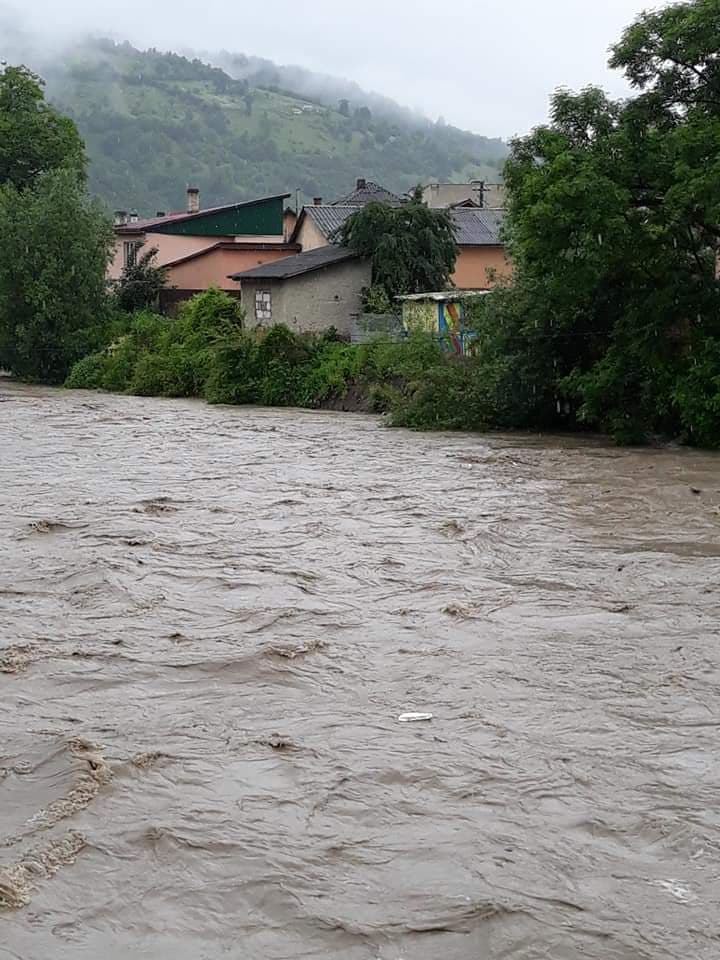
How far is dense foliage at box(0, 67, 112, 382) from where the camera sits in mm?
47406

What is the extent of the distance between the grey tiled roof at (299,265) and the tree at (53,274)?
547 cm

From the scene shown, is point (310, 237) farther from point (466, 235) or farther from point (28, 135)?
point (28, 135)

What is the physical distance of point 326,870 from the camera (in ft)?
18.5

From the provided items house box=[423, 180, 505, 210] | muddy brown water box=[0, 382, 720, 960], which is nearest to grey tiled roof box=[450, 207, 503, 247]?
house box=[423, 180, 505, 210]

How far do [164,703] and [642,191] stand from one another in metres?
18.4

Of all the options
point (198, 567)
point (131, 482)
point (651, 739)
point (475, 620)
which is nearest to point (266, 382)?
point (131, 482)

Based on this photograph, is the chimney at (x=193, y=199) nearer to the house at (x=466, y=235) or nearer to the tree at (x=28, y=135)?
the tree at (x=28, y=135)

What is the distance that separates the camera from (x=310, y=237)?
57.8 meters

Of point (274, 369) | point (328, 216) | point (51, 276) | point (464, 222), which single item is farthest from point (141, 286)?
point (274, 369)

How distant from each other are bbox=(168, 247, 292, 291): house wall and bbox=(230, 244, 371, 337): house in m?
9.99

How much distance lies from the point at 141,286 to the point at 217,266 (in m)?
4.40

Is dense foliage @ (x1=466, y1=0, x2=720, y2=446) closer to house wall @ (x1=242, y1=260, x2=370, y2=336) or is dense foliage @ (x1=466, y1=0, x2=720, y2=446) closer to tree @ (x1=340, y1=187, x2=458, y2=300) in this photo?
tree @ (x1=340, y1=187, x2=458, y2=300)

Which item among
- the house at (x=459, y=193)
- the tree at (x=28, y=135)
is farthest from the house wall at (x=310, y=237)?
the house at (x=459, y=193)

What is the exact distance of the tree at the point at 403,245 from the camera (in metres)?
46.7
